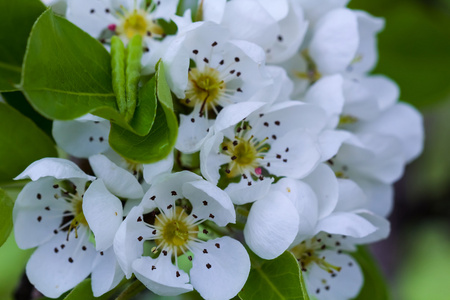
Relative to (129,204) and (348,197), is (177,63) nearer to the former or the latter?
(129,204)

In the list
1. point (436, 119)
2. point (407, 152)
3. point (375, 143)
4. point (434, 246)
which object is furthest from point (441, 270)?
point (375, 143)

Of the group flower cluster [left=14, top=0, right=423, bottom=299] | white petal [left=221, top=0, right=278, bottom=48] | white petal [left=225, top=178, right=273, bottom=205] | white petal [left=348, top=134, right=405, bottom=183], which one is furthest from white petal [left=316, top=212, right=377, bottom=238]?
white petal [left=221, top=0, right=278, bottom=48]

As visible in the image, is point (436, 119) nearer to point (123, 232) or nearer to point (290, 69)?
point (290, 69)

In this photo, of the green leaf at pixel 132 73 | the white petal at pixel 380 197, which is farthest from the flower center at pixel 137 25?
the white petal at pixel 380 197

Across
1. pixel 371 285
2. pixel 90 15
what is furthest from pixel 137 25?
pixel 371 285

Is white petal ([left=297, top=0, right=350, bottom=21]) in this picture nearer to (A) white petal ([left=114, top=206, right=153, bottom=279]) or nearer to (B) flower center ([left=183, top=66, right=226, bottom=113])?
(B) flower center ([left=183, top=66, right=226, bottom=113])

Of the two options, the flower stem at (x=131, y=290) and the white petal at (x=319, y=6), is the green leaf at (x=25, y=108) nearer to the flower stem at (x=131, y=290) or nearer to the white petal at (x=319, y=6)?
the flower stem at (x=131, y=290)

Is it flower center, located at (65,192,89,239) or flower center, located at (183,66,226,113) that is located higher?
flower center, located at (183,66,226,113)
